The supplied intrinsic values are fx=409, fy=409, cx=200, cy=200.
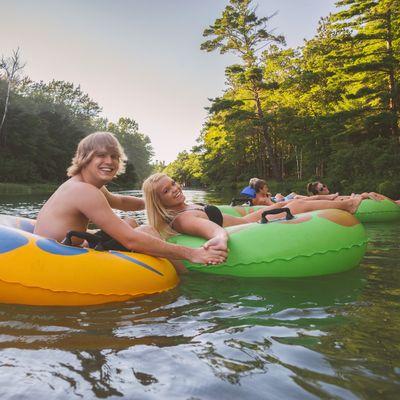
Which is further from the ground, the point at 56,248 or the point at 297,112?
the point at 297,112

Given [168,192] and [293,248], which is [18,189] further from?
[293,248]

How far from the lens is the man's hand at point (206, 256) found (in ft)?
11.2

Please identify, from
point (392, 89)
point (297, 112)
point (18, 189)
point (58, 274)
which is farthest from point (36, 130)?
point (58, 274)

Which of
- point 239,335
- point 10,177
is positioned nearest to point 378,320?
point 239,335

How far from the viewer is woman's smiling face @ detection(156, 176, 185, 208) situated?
4.09 meters

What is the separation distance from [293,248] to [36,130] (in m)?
36.4

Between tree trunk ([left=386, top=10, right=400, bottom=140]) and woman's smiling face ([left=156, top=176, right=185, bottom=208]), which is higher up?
tree trunk ([left=386, top=10, right=400, bottom=140])

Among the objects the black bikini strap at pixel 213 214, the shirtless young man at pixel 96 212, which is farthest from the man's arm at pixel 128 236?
the black bikini strap at pixel 213 214

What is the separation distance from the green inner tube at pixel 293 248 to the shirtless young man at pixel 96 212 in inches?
16.2

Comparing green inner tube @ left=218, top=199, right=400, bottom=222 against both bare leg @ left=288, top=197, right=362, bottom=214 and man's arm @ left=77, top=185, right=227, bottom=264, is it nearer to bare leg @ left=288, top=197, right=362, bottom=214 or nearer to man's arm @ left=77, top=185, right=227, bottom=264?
bare leg @ left=288, top=197, right=362, bottom=214

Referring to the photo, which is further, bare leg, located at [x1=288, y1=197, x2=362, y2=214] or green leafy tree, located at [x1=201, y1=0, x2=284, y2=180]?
green leafy tree, located at [x1=201, y1=0, x2=284, y2=180]

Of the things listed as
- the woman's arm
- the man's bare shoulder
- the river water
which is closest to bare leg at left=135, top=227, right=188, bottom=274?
the woman's arm

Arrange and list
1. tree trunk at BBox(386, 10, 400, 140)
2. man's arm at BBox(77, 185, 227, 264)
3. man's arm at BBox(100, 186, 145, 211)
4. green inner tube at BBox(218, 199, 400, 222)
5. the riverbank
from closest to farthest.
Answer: man's arm at BBox(77, 185, 227, 264), man's arm at BBox(100, 186, 145, 211), green inner tube at BBox(218, 199, 400, 222), tree trunk at BBox(386, 10, 400, 140), the riverbank

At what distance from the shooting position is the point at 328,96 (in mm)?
21172
